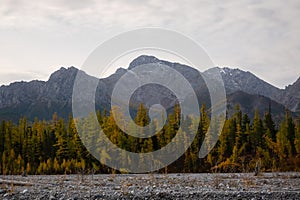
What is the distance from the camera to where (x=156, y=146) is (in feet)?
178

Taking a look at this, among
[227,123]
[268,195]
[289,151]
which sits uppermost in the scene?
[227,123]

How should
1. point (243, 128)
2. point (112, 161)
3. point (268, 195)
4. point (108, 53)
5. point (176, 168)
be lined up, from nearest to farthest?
1. point (268, 195)
2. point (108, 53)
3. point (112, 161)
4. point (176, 168)
5. point (243, 128)

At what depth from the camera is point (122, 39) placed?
3147 centimetres

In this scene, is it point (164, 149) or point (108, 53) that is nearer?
point (108, 53)

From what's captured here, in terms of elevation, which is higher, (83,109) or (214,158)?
(83,109)

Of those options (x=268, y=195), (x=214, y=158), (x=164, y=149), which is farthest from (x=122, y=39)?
(x=214, y=158)

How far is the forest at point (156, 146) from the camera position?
168 ft

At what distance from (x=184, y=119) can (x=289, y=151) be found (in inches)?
582

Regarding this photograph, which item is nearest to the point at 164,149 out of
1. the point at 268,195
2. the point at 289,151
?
the point at 289,151

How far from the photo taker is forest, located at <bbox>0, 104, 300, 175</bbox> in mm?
51188

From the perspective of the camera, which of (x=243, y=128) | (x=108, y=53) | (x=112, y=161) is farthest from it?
(x=243, y=128)

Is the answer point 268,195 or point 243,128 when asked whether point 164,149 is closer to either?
point 243,128

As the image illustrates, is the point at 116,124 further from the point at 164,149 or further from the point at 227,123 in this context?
the point at 227,123

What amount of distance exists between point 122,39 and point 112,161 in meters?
21.0
